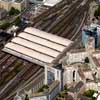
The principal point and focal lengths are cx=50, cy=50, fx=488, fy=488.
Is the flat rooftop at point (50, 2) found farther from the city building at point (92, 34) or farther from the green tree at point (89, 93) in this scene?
the green tree at point (89, 93)

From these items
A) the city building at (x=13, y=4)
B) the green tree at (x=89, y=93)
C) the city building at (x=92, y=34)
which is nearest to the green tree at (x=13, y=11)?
the city building at (x=13, y=4)

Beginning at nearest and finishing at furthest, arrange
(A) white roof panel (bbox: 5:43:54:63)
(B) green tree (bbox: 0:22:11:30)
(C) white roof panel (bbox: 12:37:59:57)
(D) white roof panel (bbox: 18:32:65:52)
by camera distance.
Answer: (A) white roof panel (bbox: 5:43:54:63) < (C) white roof panel (bbox: 12:37:59:57) < (D) white roof panel (bbox: 18:32:65:52) < (B) green tree (bbox: 0:22:11:30)

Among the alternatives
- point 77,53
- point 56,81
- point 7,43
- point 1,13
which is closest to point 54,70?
point 56,81

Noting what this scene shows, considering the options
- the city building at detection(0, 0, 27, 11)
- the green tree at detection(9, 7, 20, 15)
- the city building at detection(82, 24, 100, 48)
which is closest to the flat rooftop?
the city building at detection(0, 0, 27, 11)

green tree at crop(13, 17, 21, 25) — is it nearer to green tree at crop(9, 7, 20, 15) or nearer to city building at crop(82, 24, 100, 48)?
green tree at crop(9, 7, 20, 15)

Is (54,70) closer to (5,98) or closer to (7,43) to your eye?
(5,98)

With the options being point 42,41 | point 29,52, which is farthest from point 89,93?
point 42,41
